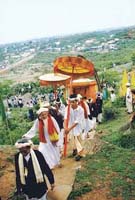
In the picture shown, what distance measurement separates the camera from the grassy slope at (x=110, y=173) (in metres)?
7.77

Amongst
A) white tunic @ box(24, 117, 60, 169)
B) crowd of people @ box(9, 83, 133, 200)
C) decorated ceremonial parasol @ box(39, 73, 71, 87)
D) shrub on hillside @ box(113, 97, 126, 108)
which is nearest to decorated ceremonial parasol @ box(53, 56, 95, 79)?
decorated ceremonial parasol @ box(39, 73, 71, 87)

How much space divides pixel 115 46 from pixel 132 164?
11868 centimetres

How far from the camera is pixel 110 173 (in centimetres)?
870

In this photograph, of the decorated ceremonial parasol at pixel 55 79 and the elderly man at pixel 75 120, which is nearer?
the elderly man at pixel 75 120

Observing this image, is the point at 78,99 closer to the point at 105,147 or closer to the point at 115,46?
the point at 105,147

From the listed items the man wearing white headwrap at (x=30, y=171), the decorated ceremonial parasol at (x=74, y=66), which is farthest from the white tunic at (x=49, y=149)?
the decorated ceremonial parasol at (x=74, y=66)

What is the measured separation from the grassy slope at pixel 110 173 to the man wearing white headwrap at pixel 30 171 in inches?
59.9

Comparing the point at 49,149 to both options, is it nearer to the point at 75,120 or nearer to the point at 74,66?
the point at 75,120

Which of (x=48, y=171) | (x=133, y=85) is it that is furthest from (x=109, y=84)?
(x=48, y=171)

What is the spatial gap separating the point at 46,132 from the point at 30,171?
8.63ft

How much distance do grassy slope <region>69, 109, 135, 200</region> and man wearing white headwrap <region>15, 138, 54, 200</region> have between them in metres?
1.52

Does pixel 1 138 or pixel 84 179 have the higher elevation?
pixel 84 179

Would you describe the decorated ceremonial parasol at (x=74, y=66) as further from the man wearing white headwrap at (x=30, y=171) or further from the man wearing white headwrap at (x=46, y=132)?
the man wearing white headwrap at (x=30, y=171)

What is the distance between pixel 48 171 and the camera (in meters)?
6.18
